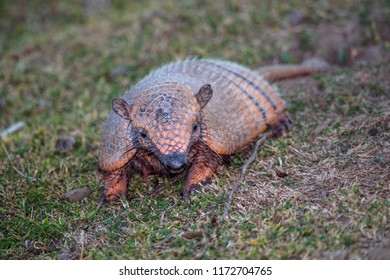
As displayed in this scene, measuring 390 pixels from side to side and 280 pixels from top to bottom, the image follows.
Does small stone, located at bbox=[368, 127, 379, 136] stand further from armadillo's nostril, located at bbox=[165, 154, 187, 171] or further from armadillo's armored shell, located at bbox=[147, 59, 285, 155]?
armadillo's nostril, located at bbox=[165, 154, 187, 171]

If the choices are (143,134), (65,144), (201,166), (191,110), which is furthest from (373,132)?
(65,144)

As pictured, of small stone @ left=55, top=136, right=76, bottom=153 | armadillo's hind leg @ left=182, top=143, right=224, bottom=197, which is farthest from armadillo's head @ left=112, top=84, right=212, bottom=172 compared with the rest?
small stone @ left=55, top=136, right=76, bottom=153

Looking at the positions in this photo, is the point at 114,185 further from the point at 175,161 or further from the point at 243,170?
the point at 243,170

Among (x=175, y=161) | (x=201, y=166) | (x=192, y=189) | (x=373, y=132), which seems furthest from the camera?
(x=373, y=132)

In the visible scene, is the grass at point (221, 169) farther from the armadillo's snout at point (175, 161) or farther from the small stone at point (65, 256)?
the armadillo's snout at point (175, 161)

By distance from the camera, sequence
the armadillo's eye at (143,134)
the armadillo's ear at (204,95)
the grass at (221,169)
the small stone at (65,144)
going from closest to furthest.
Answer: the grass at (221,169)
the armadillo's eye at (143,134)
the armadillo's ear at (204,95)
the small stone at (65,144)

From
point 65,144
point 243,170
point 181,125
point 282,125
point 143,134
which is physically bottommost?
point 65,144

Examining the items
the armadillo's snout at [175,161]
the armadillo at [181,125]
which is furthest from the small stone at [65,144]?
the armadillo's snout at [175,161]

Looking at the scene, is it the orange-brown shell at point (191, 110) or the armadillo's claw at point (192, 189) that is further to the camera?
the armadillo's claw at point (192, 189)
